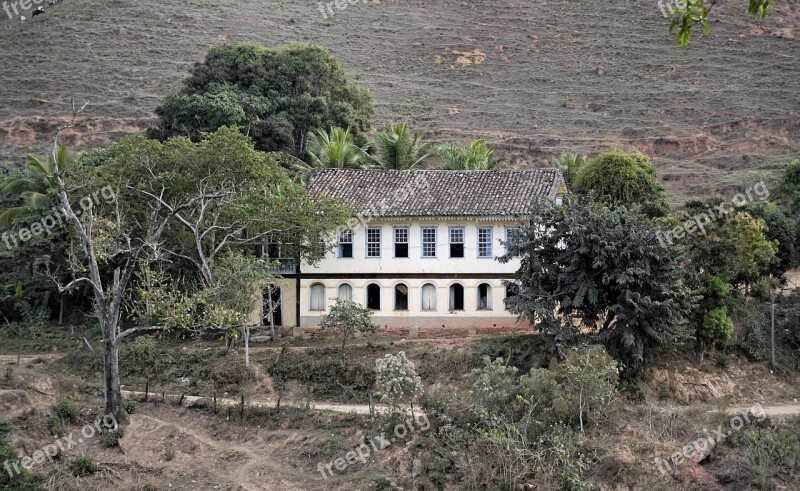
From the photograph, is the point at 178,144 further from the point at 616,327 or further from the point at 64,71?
the point at 64,71

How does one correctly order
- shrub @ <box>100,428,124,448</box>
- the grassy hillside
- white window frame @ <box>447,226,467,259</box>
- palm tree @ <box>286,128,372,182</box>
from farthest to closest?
the grassy hillside, palm tree @ <box>286,128,372,182</box>, white window frame @ <box>447,226,467,259</box>, shrub @ <box>100,428,124,448</box>

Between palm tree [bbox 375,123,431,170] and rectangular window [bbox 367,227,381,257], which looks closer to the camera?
rectangular window [bbox 367,227,381,257]

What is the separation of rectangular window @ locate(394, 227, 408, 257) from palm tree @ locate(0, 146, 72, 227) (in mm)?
11727

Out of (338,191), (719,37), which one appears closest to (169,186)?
(338,191)

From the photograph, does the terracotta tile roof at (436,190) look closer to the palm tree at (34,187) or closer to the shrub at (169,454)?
the palm tree at (34,187)

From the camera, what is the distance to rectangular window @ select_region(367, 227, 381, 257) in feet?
104

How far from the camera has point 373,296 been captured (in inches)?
1257

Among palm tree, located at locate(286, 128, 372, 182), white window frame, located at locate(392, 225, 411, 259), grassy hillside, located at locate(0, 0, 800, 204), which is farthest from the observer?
grassy hillside, located at locate(0, 0, 800, 204)

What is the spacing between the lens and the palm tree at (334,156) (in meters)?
37.6

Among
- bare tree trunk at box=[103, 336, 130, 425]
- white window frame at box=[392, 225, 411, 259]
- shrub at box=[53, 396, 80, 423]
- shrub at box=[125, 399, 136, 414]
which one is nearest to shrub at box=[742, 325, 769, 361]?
white window frame at box=[392, 225, 411, 259]

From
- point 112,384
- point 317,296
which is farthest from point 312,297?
point 112,384

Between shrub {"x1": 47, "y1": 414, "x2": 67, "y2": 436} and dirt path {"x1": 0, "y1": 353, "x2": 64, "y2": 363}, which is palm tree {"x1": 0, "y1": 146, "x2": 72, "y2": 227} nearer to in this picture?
dirt path {"x1": 0, "y1": 353, "x2": 64, "y2": 363}

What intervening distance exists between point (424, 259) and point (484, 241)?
2.11 metres

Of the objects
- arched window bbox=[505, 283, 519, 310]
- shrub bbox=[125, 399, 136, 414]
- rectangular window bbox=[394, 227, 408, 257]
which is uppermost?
rectangular window bbox=[394, 227, 408, 257]
